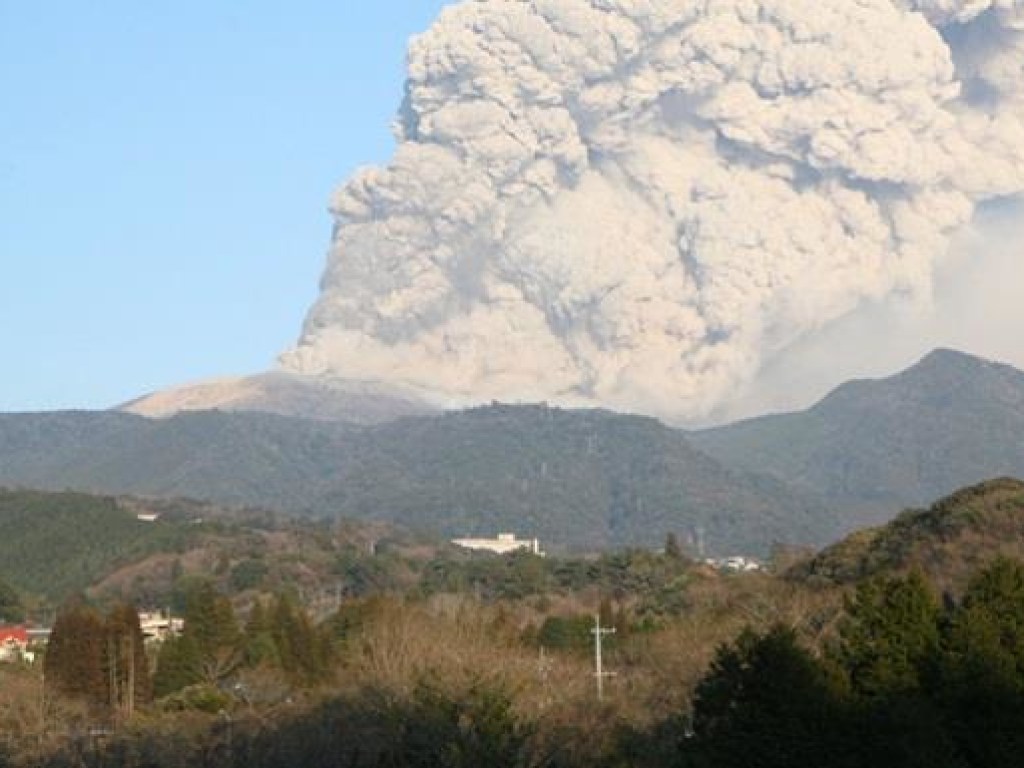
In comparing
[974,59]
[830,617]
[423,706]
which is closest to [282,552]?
[974,59]

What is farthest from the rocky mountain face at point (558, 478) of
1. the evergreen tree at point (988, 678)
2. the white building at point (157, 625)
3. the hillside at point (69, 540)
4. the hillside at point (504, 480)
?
the evergreen tree at point (988, 678)

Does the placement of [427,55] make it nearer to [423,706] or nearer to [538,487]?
[538,487]

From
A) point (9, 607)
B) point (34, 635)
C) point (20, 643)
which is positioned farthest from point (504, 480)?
point (20, 643)

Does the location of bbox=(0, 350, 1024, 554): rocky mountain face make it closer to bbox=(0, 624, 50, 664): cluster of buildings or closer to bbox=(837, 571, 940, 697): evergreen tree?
bbox=(0, 624, 50, 664): cluster of buildings

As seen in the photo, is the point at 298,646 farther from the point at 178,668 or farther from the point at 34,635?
the point at 34,635

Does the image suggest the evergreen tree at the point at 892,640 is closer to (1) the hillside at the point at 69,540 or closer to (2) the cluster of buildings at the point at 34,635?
(2) the cluster of buildings at the point at 34,635

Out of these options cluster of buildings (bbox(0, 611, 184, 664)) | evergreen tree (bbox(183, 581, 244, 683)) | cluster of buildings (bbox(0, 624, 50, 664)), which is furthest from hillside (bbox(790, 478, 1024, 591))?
cluster of buildings (bbox(0, 624, 50, 664))
